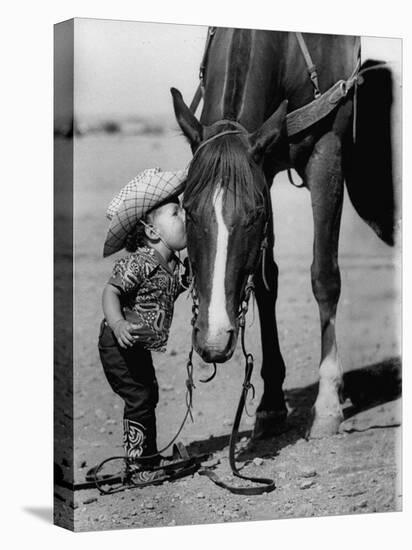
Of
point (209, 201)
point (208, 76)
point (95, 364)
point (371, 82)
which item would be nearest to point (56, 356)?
point (95, 364)

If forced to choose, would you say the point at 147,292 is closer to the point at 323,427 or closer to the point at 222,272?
the point at 222,272

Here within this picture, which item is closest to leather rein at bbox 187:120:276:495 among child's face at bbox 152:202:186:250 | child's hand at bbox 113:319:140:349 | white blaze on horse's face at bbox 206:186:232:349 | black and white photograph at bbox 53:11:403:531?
black and white photograph at bbox 53:11:403:531

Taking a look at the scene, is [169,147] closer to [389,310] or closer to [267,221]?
[267,221]

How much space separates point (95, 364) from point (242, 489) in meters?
1.14

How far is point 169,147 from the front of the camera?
29.4 ft

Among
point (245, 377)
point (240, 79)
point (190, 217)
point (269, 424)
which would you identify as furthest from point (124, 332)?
point (240, 79)

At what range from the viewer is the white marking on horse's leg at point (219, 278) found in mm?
8859

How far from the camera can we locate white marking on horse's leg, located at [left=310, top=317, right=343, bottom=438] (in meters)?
9.54

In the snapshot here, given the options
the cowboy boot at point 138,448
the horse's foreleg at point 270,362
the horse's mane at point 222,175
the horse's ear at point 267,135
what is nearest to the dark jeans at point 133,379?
the cowboy boot at point 138,448

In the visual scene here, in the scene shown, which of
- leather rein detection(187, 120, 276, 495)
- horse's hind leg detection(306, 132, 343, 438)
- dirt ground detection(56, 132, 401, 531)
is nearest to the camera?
dirt ground detection(56, 132, 401, 531)

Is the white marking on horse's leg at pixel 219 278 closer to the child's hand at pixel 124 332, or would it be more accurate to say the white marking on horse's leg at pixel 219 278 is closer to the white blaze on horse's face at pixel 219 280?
the white blaze on horse's face at pixel 219 280

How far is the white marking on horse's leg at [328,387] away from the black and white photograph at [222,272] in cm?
1

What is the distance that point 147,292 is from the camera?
29.2 feet

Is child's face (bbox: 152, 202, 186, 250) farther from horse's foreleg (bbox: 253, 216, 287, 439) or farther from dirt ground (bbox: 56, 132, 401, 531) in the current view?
horse's foreleg (bbox: 253, 216, 287, 439)
